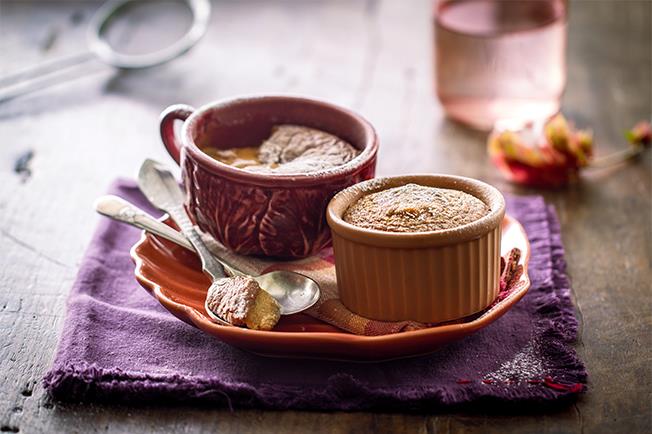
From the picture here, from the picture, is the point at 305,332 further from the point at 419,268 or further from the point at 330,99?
the point at 330,99

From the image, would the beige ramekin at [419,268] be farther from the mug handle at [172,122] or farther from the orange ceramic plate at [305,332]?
the mug handle at [172,122]

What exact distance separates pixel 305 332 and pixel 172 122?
34 centimetres

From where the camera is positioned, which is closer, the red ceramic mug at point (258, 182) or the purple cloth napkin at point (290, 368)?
the purple cloth napkin at point (290, 368)

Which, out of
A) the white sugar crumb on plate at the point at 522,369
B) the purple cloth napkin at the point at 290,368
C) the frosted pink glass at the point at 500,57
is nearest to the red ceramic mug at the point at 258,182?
the purple cloth napkin at the point at 290,368

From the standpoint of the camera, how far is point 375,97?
1.69 metres

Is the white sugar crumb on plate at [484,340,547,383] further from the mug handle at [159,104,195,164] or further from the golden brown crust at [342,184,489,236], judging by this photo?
the mug handle at [159,104,195,164]

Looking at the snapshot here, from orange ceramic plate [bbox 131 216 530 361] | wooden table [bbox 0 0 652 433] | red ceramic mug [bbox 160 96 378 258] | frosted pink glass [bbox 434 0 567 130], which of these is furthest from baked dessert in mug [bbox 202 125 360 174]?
frosted pink glass [bbox 434 0 567 130]

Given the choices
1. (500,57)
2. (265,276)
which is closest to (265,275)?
(265,276)

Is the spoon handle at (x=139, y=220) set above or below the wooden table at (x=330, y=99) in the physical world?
above

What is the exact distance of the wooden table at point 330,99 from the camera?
878mm

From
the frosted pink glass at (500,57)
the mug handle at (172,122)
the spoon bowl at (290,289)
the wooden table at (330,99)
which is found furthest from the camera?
the frosted pink glass at (500,57)

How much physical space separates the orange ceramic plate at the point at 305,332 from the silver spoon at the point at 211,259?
0.06 ft

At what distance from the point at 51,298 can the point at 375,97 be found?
78cm

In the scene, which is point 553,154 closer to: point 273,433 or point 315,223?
point 315,223
